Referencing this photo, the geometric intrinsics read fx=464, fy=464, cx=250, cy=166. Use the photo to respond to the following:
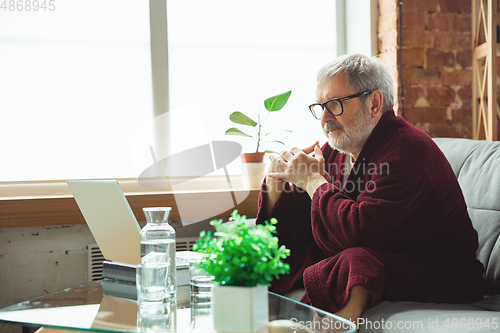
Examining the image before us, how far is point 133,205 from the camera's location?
2127mm

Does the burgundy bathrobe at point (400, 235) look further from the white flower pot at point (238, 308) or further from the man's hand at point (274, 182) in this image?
the white flower pot at point (238, 308)

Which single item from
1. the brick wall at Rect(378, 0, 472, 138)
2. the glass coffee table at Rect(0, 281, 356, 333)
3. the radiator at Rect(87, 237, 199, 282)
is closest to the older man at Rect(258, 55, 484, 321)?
the glass coffee table at Rect(0, 281, 356, 333)

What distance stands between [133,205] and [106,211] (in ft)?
2.69

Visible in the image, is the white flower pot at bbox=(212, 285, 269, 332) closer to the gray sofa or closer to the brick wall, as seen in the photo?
the gray sofa

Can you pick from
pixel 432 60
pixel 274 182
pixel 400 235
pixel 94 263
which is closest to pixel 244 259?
pixel 400 235

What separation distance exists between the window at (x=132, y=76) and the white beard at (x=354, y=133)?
928 mm

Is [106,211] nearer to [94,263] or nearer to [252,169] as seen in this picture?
[94,263]

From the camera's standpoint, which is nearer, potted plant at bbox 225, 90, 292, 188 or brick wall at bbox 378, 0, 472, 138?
potted plant at bbox 225, 90, 292, 188

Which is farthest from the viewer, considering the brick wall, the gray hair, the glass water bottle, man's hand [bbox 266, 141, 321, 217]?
the brick wall

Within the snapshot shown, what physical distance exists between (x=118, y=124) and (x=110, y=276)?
1.18m

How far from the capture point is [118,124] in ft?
8.02

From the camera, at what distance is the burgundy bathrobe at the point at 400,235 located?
52.8 inches

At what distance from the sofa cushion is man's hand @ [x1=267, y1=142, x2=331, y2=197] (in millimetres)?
503

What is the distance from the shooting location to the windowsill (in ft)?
6.57
